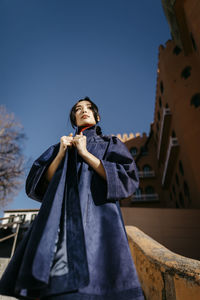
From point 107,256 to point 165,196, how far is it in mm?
21556

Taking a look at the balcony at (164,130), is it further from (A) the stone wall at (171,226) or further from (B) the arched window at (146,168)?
(A) the stone wall at (171,226)

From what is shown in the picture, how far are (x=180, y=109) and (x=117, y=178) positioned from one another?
46.5ft

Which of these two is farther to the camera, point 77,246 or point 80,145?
point 80,145

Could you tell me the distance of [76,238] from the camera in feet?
3.15

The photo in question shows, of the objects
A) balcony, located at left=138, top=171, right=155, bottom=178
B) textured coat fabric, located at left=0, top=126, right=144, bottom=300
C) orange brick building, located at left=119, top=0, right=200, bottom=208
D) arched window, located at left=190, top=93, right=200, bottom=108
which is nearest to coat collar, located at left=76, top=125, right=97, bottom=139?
textured coat fabric, located at left=0, top=126, right=144, bottom=300

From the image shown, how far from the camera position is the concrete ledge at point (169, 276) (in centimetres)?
124

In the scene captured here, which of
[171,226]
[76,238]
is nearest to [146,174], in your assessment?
[171,226]

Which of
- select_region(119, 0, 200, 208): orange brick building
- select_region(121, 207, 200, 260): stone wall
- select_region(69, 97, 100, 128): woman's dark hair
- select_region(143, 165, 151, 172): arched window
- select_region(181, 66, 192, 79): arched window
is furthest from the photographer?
select_region(143, 165, 151, 172): arched window

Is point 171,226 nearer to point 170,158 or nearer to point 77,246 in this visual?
point 170,158

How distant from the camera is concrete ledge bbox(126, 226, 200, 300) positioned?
124 cm

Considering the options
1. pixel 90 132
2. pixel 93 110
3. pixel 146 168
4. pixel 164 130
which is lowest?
pixel 90 132

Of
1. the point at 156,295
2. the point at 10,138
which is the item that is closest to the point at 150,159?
the point at 10,138

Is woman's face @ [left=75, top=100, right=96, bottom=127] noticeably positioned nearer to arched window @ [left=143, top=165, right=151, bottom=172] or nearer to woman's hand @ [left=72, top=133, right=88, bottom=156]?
woman's hand @ [left=72, top=133, right=88, bottom=156]

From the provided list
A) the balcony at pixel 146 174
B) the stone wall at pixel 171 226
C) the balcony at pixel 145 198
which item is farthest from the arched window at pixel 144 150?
the stone wall at pixel 171 226
